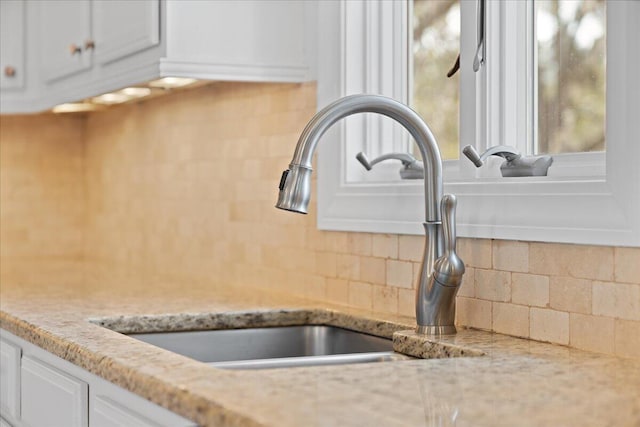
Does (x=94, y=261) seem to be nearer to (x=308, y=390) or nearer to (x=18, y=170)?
(x=18, y=170)

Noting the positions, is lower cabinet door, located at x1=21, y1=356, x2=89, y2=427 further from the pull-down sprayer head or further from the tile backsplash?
the tile backsplash

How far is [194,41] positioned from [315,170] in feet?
1.42

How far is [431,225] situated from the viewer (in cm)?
185

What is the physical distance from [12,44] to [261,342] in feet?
6.16

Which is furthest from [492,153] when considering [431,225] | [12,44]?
[12,44]

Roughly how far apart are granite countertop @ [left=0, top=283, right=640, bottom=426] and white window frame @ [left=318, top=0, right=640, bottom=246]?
0.22 m

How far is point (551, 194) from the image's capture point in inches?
68.7

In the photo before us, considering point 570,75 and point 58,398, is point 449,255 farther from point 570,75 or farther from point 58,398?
point 58,398

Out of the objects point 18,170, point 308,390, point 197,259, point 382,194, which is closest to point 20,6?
point 18,170

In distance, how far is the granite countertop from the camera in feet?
3.88

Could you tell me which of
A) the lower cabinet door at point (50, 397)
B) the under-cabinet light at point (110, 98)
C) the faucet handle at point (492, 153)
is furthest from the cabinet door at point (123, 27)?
the faucet handle at point (492, 153)

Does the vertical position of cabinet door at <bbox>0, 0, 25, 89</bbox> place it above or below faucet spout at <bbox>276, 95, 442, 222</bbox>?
above

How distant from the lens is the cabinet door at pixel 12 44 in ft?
11.7

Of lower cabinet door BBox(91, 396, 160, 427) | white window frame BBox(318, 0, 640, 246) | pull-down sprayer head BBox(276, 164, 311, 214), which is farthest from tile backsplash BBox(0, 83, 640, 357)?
lower cabinet door BBox(91, 396, 160, 427)
